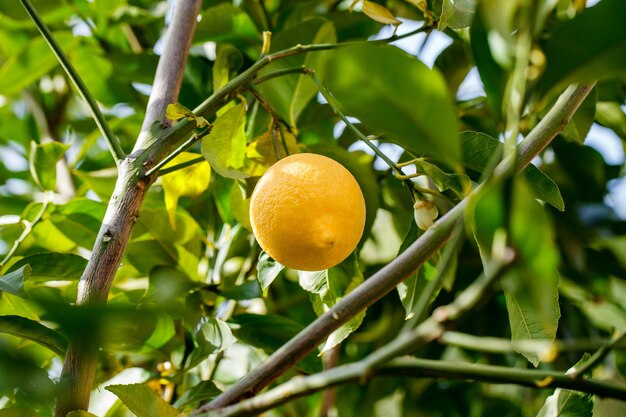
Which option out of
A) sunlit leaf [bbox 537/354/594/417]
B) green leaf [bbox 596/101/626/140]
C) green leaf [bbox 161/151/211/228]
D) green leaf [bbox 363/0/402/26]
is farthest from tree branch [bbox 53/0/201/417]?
green leaf [bbox 596/101/626/140]

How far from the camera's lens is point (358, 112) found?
448mm

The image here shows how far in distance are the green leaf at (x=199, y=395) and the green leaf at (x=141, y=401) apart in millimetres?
153

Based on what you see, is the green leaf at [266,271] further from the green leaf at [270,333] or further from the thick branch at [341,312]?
the thick branch at [341,312]

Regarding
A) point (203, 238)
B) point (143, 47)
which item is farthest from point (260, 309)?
point (143, 47)

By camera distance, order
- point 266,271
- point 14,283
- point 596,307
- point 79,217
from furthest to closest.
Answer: point 596,307 < point 79,217 < point 266,271 < point 14,283

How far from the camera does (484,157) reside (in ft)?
2.31

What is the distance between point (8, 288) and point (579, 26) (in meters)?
0.50

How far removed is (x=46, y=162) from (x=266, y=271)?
1.14 ft

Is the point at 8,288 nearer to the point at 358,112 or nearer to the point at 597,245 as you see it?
the point at 358,112

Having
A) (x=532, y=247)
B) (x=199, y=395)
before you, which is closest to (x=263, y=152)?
(x=199, y=395)

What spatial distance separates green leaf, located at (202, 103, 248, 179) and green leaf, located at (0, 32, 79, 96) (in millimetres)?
588

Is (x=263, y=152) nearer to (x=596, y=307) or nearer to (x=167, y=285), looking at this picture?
(x=167, y=285)

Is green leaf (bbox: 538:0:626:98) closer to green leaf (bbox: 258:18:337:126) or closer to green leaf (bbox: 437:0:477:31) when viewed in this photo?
green leaf (bbox: 437:0:477:31)

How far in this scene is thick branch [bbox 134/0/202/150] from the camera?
0.74 metres
